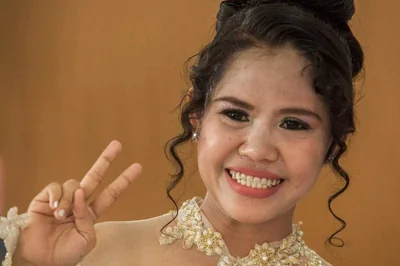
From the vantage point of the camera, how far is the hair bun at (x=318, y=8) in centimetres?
144

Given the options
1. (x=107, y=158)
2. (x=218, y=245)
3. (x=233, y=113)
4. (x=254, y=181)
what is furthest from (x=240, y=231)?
(x=107, y=158)

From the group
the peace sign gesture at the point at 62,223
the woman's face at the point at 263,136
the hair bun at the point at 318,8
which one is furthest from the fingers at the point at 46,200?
the hair bun at the point at 318,8

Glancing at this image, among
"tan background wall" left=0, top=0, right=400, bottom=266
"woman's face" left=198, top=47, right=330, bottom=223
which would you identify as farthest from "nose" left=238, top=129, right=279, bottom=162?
"tan background wall" left=0, top=0, right=400, bottom=266

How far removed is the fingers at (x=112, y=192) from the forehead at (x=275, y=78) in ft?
0.92

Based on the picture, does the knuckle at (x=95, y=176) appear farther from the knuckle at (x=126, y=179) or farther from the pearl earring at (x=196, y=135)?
the pearl earring at (x=196, y=135)

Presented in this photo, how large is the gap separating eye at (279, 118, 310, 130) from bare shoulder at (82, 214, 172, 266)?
0.35 metres

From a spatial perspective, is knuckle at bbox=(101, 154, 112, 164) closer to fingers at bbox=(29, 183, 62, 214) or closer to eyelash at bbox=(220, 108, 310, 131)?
fingers at bbox=(29, 183, 62, 214)

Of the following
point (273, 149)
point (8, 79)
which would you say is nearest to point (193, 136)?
point (273, 149)

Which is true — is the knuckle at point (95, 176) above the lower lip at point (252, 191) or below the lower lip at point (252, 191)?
above

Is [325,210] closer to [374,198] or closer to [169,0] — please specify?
[374,198]

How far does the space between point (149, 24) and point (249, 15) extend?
0.92 meters

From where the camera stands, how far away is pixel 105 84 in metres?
2.29

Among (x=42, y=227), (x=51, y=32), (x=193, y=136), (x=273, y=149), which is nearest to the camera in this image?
(x=42, y=227)

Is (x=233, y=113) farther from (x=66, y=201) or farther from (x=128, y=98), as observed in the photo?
(x=128, y=98)
